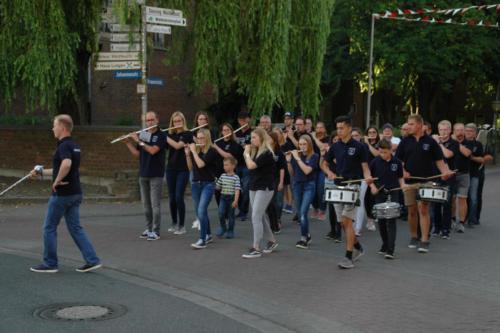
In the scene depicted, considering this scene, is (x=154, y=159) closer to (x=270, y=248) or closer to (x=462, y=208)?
(x=270, y=248)

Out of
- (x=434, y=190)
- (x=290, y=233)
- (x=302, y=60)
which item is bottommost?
(x=290, y=233)

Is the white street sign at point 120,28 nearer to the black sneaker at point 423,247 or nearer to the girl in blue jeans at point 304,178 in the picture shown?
the girl in blue jeans at point 304,178

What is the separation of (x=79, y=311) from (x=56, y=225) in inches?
70.3

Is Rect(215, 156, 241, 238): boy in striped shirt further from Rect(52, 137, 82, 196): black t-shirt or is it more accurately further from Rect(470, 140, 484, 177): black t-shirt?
Rect(470, 140, 484, 177): black t-shirt

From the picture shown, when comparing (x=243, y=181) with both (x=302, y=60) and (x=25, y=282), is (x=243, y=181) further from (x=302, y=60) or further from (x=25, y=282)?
(x=302, y=60)

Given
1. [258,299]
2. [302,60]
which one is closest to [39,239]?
[258,299]

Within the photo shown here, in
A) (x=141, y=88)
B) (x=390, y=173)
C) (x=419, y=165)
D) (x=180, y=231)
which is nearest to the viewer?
(x=390, y=173)

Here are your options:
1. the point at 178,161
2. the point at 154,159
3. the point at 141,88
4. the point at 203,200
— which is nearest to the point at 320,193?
the point at 178,161

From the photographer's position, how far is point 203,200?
940cm

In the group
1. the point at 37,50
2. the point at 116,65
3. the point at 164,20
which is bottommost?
the point at 116,65

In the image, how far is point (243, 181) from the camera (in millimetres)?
11688

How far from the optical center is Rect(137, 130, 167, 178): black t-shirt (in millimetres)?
9656

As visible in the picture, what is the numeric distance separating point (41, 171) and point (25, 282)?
125 centimetres

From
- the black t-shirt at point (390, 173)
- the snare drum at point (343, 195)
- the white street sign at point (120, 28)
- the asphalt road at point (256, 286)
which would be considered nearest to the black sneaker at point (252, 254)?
the asphalt road at point (256, 286)
